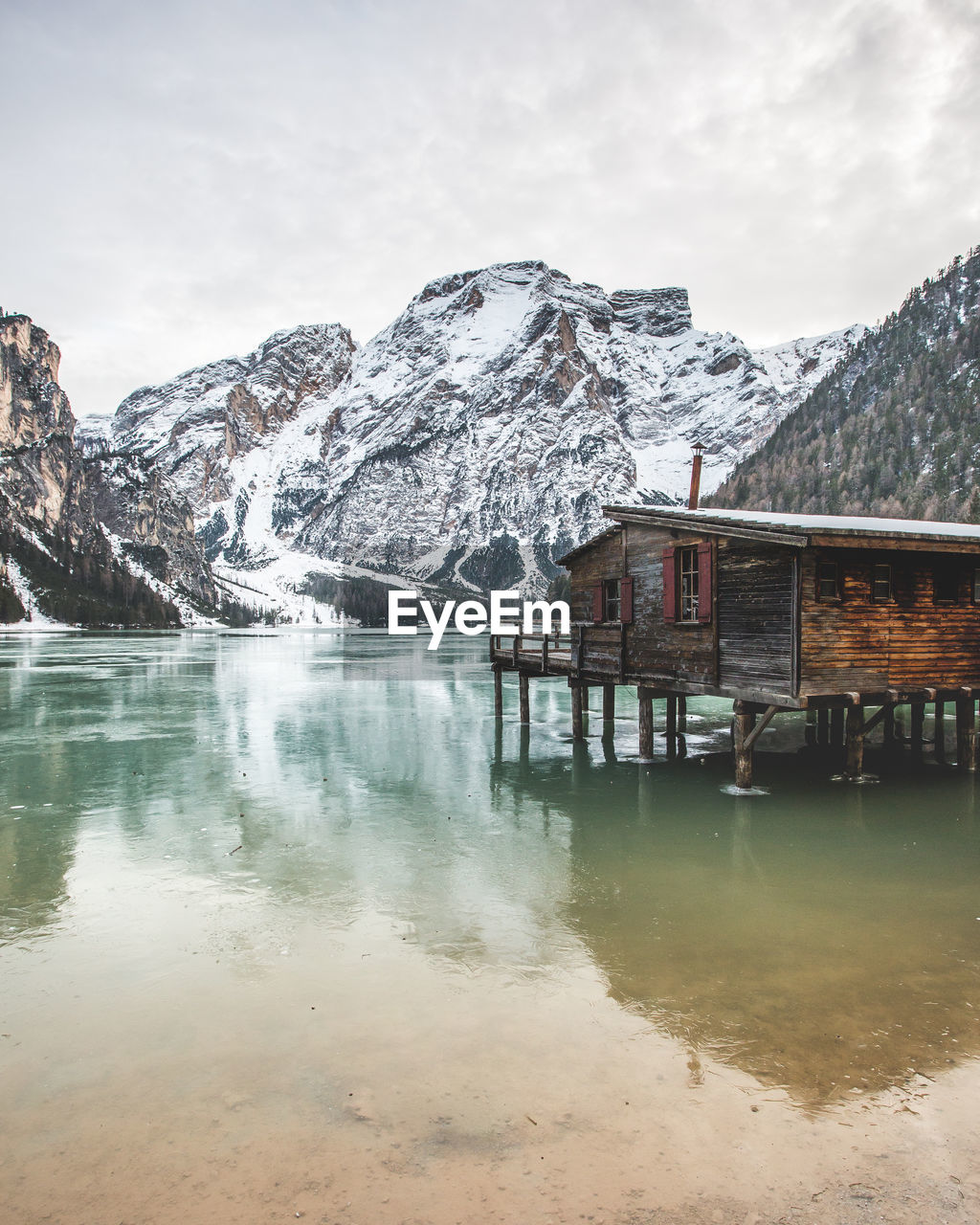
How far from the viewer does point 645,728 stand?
985 inches

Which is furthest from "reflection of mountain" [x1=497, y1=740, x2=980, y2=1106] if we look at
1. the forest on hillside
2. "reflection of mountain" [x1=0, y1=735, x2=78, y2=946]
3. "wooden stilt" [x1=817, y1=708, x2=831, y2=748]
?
the forest on hillside

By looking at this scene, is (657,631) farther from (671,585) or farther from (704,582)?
(704,582)

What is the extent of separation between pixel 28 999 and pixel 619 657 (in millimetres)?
18473

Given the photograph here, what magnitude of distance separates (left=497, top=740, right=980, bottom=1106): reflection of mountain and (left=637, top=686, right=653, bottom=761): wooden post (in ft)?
14.7

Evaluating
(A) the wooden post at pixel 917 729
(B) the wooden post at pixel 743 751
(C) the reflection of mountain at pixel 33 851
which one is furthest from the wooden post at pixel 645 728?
(C) the reflection of mountain at pixel 33 851

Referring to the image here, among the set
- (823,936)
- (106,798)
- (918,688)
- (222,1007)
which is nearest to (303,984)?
(222,1007)

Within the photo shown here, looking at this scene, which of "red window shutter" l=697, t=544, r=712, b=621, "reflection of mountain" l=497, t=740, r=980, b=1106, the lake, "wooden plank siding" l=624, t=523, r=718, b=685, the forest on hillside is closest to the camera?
the lake

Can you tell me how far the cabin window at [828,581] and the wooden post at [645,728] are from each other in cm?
734

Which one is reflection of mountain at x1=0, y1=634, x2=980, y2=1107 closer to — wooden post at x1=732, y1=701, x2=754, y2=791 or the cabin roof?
wooden post at x1=732, y1=701, x2=754, y2=791

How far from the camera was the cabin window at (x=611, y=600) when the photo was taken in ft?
87.6

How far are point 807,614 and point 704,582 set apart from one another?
118 inches

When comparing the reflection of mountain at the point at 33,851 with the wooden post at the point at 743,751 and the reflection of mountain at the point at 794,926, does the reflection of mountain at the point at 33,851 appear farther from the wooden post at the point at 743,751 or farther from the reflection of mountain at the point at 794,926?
the wooden post at the point at 743,751

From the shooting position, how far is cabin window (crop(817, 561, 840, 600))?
18594 mm

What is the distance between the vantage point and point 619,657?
992 inches
